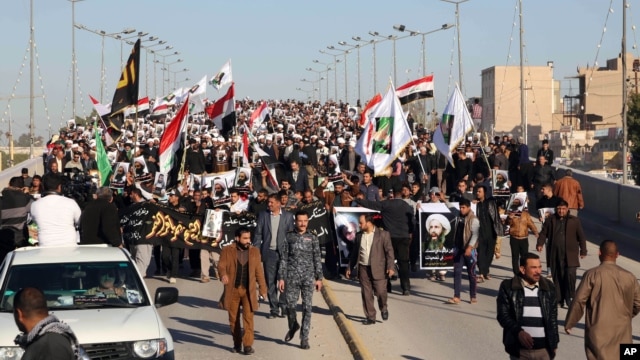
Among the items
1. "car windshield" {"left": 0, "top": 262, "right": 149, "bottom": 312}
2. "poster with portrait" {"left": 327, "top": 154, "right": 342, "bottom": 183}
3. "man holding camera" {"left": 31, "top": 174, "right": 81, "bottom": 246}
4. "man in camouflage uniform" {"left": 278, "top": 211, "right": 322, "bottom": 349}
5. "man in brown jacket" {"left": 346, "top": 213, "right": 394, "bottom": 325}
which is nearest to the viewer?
"car windshield" {"left": 0, "top": 262, "right": 149, "bottom": 312}

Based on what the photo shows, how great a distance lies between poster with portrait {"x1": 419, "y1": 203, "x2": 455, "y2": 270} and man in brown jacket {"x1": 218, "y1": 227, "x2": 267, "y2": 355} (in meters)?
6.64

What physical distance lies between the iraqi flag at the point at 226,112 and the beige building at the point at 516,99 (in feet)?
Result: 358

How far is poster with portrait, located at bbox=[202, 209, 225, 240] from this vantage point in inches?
830

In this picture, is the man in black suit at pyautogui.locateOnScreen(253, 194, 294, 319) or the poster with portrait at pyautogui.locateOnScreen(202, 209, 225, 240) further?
the poster with portrait at pyautogui.locateOnScreen(202, 209, 225, 240)

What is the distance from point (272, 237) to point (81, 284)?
5599 millimetres

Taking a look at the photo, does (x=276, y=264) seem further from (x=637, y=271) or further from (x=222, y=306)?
(x=637, y=271)

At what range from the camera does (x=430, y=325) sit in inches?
635

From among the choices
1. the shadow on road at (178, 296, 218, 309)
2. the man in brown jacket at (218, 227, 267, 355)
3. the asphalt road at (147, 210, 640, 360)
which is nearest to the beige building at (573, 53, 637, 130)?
the asphalt road at (147, 210, 640, 360)

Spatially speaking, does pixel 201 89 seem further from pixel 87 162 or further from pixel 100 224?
pixel 100 224

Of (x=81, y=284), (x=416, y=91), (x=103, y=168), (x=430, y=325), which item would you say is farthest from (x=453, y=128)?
(x=81, y=284)

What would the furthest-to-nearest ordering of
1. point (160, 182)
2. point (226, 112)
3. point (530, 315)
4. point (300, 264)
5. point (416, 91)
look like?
point (416, 91)
point (226, 112)
point (160, 182)
point (300, 264)
point (530, 315)

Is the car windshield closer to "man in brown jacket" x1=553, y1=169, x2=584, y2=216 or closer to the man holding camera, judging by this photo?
the man holding camera

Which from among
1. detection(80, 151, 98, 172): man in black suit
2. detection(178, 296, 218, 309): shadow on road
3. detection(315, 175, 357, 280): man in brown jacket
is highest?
detection(80, 151, 98, 172): man in black suit

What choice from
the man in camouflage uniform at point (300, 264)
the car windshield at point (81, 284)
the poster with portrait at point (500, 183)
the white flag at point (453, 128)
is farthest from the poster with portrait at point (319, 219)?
the car windshield at point (81, 284)
